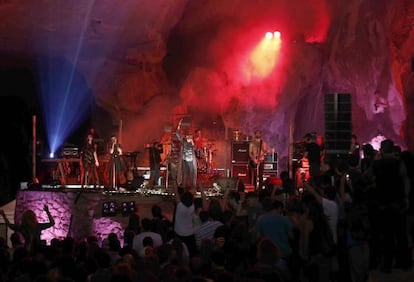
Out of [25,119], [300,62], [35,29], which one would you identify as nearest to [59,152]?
[25,119]

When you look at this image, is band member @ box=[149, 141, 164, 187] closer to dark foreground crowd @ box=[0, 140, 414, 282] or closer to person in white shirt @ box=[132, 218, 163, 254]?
dark foreground crowd @ box=[0, 140, 414, 282]

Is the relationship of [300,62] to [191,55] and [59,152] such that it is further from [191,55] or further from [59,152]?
[59,152]

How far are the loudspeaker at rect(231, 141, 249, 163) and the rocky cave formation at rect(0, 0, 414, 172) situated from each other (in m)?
2.38

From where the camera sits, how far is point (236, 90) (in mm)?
26375

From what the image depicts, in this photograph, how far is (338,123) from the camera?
773 inches

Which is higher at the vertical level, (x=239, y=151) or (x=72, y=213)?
(x=239, y=151)

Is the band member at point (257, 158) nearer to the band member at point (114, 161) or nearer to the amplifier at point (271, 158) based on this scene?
the amplifier at point (271, 158)

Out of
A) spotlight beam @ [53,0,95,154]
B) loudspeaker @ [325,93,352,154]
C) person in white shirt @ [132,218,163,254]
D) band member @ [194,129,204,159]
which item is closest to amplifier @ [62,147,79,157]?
spotlight beam @ [53,0,95,154]

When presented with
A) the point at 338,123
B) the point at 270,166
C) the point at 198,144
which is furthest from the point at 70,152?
the point at 338,123

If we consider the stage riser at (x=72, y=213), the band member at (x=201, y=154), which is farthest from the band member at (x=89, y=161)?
the stage riser at (x=72, y=213)

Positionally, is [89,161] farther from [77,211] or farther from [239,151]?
[77,211]

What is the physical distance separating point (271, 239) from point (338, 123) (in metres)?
11.3

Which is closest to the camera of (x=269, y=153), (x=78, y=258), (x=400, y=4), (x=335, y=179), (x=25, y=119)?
(x=78, y=258)

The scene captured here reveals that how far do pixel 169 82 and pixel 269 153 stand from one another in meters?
5.22
